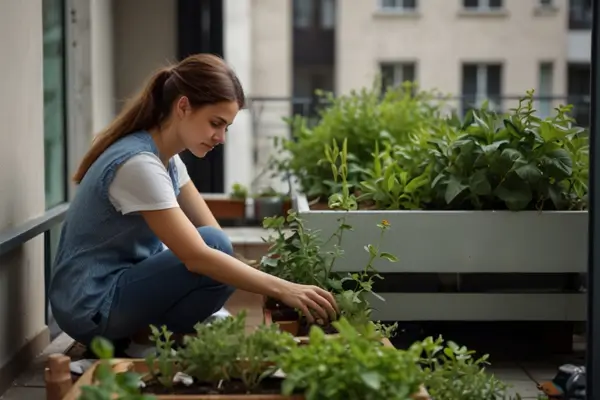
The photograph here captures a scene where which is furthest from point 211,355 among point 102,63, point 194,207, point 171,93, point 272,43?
point 272,43

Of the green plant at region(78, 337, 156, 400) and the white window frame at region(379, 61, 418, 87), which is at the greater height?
the white window frame at region(379, 61, 418, 87)

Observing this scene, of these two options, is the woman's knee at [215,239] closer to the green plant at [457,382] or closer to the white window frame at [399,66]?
the green plant at [457,382]

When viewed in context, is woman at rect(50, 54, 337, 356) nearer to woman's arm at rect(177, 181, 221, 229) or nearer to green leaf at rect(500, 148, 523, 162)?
woman's arm at rect(177, 181, 221, 229)

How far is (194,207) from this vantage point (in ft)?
10.4

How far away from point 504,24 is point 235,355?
21.3 metres

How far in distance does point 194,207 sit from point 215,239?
34cm

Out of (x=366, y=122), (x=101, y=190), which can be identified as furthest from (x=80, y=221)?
(x=366, y=122)

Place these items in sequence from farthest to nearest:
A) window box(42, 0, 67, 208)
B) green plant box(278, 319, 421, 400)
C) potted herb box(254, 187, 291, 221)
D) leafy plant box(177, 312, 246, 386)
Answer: potted herb box(254, 187, 291, 221), window box(42, 0, 67, 208), leafy plant box(177, 312, 246, 386), green plant box(278, 319, 421, 400)

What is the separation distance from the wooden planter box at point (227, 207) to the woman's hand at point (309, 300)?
99.6 inches

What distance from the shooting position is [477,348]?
11.3 feet

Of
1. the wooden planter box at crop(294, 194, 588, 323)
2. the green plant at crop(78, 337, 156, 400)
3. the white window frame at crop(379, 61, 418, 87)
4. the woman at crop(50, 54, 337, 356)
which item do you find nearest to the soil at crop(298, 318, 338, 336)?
the woman at crop(50, 54, 337, 356)

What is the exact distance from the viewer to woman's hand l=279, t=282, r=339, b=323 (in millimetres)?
2408

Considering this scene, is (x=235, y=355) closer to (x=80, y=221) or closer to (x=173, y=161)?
(x=80, y=221)

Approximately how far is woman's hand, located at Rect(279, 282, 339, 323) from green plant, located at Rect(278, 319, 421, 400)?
23.7 inches
